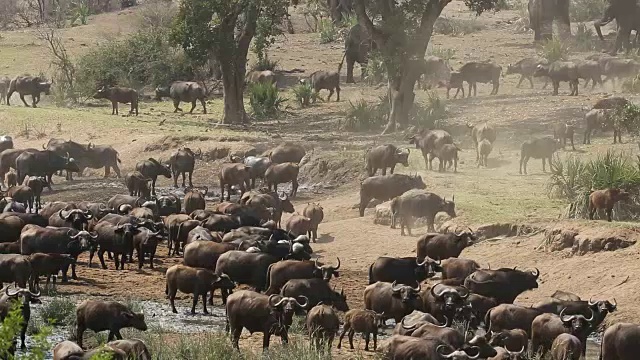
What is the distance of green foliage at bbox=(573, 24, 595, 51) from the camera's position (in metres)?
48.0

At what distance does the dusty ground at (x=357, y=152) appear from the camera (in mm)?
20453

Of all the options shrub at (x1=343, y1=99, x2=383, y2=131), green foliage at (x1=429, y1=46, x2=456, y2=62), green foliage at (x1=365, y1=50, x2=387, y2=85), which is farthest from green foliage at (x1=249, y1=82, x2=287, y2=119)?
green foliage at (x1=429, y1=46, x2=456, y2=62)

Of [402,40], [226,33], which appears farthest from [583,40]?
[226,33]

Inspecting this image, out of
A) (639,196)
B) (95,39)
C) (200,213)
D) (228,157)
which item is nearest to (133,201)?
(200,213)

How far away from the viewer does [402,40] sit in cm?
3491

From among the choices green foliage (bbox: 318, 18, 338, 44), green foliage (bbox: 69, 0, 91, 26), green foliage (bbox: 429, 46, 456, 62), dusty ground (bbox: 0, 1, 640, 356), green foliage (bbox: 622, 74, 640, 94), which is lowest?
dusty ground (bbox: 0, 1, 640, 356)

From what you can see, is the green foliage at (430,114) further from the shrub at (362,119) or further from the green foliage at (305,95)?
the green foliage at (305,95)

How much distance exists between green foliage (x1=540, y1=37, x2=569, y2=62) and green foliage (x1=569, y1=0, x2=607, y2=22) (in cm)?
1540

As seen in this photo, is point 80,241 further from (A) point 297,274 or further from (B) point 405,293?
(B) point 405,293

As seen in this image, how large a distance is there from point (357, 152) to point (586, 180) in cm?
918

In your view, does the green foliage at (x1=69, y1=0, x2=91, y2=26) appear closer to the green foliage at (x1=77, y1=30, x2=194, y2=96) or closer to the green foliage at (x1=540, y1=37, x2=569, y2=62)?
the green foliage at (x1=77, y1=30, x2=194, y2=96)

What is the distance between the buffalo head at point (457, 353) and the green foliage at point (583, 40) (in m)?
35.3

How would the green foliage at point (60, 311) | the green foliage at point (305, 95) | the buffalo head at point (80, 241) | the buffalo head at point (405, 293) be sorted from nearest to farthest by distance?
1. the buffalo head at point (405, 293)
2. the green foliage at point (60, 311)
3. the buffalo head at point (80, 241)
4. the green foliage at point (305, 95)

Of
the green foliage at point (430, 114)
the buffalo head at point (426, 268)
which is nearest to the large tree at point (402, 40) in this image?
the green foliage at point (430, 114)
